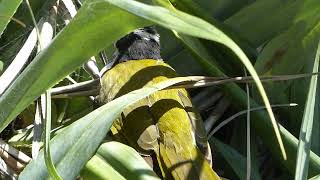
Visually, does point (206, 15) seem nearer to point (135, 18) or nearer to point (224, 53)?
point (224, 53)

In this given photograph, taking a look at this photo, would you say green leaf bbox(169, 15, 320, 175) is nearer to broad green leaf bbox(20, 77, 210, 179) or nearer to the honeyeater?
the honeyeater

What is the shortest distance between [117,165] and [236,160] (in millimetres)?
506

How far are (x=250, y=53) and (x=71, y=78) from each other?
0.53m

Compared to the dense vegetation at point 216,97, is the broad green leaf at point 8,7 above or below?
above

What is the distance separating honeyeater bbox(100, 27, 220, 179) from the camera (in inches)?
67.8

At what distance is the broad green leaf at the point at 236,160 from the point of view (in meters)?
1.72

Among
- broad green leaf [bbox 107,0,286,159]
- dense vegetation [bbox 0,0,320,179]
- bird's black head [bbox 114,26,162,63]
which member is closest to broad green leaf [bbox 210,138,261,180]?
dense vegetation [bbox 0,0,320,179]

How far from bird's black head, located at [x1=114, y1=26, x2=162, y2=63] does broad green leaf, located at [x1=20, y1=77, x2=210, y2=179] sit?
3.12 feet

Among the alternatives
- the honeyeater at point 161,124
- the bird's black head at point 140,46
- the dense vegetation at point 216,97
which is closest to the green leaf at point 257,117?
the dense vegetation at point 216,97

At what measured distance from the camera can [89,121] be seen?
47.4 inches

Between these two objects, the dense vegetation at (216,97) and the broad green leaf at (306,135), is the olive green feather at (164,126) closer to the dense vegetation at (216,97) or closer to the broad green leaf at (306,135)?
the dense vegetation at (216,97)

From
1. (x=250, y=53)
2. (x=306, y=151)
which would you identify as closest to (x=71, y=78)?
(x=250, y=53)

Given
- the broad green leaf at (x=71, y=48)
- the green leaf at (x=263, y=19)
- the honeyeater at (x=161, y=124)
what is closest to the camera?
the broad green leaf at (x=71, y=48)

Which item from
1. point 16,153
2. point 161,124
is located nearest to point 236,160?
point 161,124
